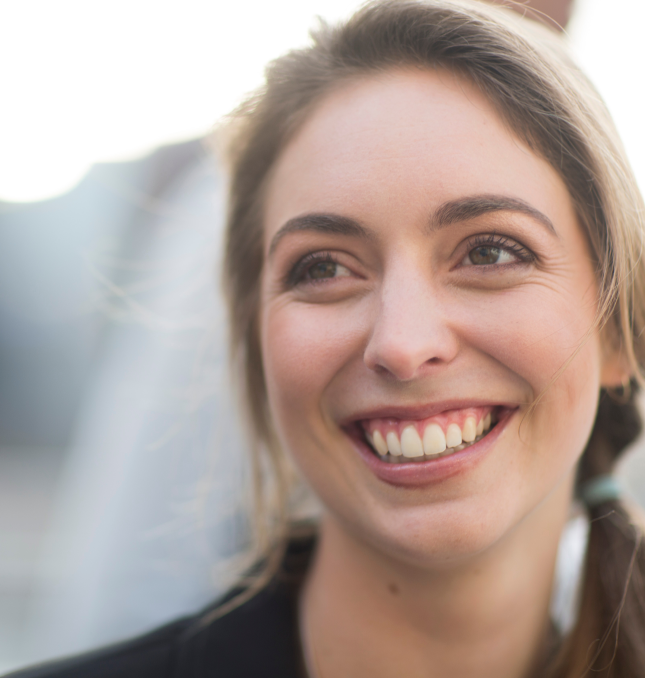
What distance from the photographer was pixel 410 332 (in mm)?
1153

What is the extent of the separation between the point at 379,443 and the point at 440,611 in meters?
0.46

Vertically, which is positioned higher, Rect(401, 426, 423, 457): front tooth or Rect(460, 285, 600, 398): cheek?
Rect(460, 285, 600, 398): cheek

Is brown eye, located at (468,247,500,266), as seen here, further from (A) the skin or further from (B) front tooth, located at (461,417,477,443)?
(B) front tooth, located at (461,417,477,443)

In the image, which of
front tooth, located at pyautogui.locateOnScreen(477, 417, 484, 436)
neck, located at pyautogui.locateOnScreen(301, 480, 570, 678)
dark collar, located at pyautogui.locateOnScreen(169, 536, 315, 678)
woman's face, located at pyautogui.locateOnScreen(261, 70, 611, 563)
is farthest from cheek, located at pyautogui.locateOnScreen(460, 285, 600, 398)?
dark collar, located at pyautogui.locateOnScreen(169, 536, 315, 678)

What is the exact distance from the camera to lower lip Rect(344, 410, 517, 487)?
4.04 feet

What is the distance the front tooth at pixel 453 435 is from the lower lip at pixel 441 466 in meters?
0.03

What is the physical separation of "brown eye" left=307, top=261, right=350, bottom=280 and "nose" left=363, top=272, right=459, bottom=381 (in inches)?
7.8

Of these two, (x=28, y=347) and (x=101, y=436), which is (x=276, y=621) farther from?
(x=28, y=347)

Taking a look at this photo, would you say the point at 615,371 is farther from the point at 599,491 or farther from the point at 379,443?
the point at 379,443

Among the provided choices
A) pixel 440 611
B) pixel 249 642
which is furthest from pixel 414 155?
pixel 249 642

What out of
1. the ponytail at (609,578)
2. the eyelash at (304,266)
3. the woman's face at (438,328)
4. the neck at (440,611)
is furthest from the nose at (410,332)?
the ponytail at (609,578)

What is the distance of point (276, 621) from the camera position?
1.64m

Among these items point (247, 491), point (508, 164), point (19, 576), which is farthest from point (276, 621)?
point (19, 576)

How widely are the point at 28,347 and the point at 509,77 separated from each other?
857cm
